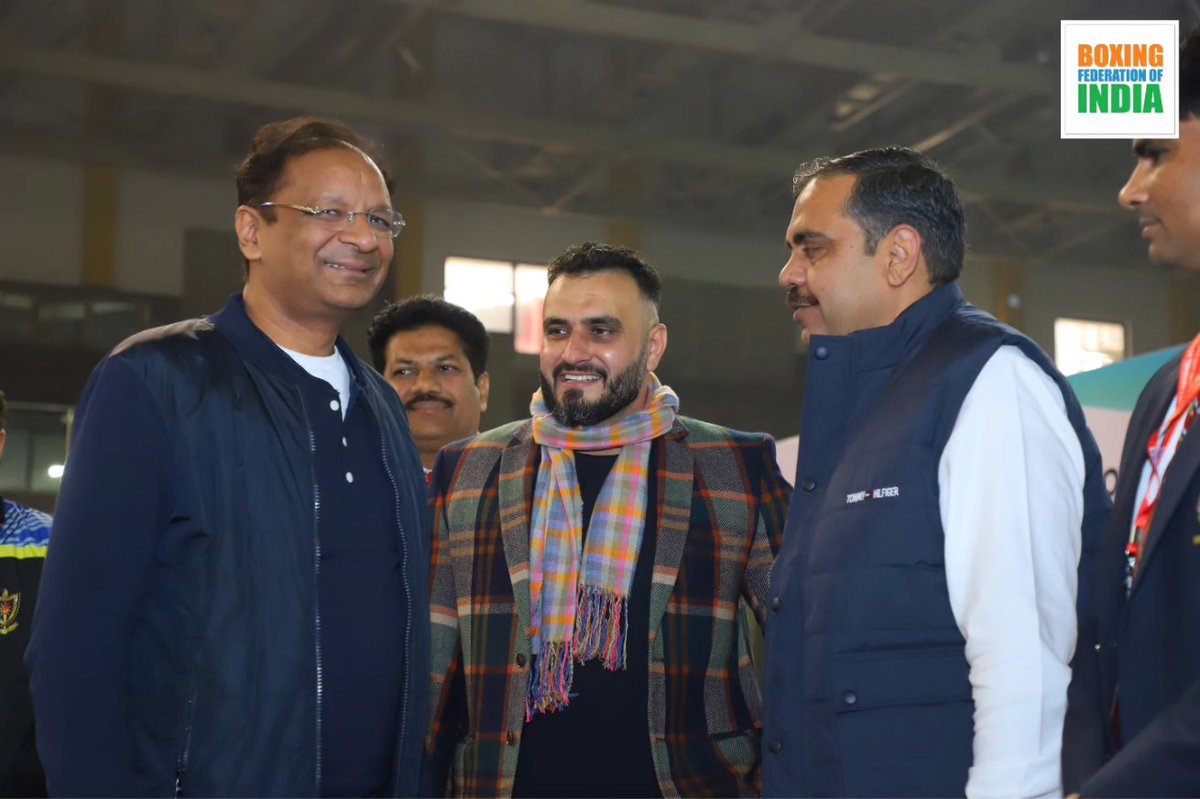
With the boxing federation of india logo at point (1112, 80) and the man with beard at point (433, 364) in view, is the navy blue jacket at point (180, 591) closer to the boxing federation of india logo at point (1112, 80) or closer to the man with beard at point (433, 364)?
the man with beard at point (433, 364)

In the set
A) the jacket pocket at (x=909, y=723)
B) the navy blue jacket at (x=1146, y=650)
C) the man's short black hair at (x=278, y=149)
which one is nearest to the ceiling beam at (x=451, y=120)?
the man's short black hair at (x=278, y=149)

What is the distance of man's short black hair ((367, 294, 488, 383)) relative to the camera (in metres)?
3.54

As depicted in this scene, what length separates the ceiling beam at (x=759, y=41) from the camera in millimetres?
6809

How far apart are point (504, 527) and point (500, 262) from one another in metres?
5.53

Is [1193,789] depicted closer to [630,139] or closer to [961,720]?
[961,720]

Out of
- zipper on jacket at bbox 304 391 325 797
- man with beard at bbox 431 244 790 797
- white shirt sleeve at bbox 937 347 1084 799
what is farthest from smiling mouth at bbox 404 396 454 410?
white shirt sleeve at bbox 937 347 1084 799

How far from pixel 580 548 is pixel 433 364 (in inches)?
45.0

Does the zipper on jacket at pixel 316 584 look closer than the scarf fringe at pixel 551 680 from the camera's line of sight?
Yes

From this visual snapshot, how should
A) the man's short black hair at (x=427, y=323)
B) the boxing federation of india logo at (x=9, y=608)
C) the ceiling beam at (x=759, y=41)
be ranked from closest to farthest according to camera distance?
the boxing federation of india logo at (x=9, y=608)
the man's short black hair at (x=427, y=323)
the ceiling beam at (x=759, y=41)

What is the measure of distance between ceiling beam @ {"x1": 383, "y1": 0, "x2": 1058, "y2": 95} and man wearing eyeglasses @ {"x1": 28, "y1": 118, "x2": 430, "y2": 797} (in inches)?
199

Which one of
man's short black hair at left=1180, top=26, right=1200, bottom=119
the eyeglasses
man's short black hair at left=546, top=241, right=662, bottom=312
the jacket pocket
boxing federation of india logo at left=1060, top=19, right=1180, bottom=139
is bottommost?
the jacket pocket

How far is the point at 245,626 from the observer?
66.6 inches

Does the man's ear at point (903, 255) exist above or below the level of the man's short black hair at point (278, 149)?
below

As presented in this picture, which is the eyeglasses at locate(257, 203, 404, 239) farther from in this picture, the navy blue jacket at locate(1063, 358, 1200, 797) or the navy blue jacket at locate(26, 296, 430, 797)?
the navy blue jacket at locate(1063, 358, 1200, 797)
